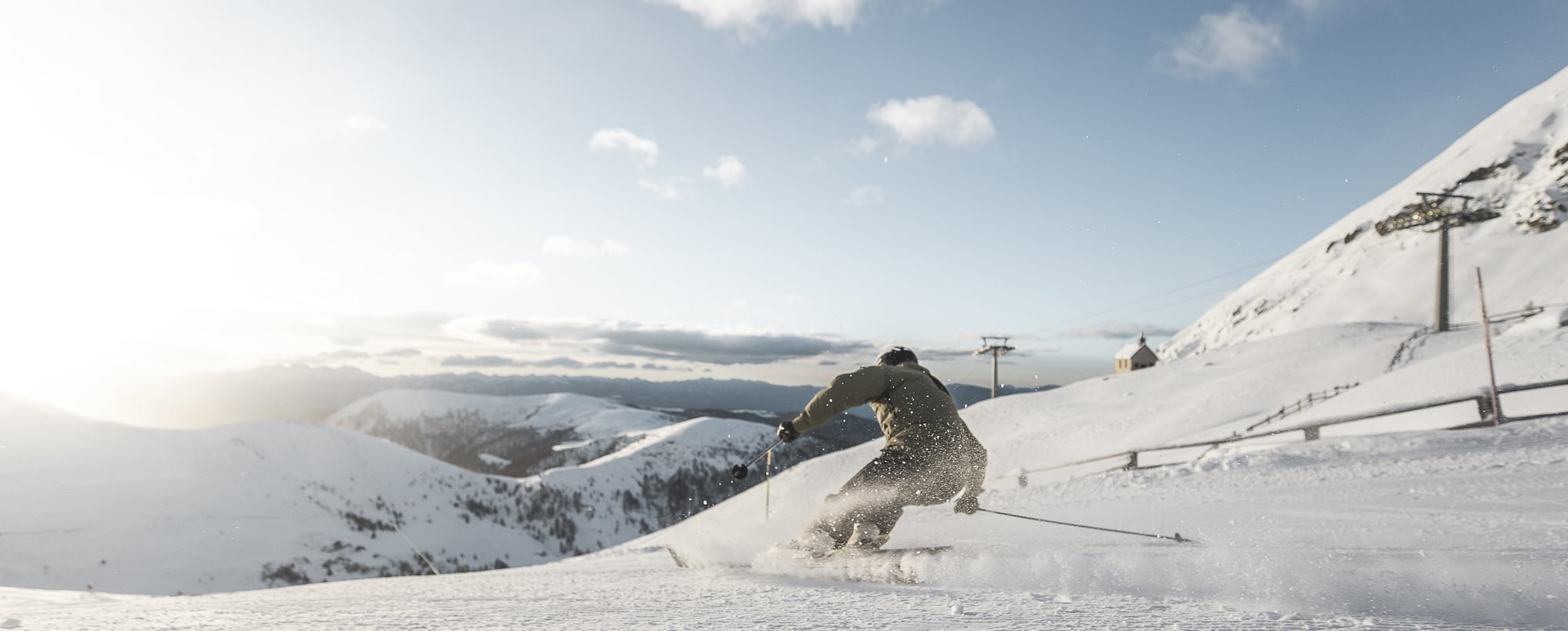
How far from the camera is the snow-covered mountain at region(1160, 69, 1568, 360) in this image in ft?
259

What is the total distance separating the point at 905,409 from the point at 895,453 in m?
0.38

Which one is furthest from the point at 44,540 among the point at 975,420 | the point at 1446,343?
the point at 1446,343

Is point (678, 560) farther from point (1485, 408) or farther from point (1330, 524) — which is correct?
point (1485, 408)

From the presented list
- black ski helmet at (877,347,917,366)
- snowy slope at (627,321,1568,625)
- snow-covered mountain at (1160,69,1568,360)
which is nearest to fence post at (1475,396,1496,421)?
snowy slope at (627,321,1568,625)

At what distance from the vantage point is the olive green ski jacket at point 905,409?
18.6 feet

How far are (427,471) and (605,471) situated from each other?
37671 mm

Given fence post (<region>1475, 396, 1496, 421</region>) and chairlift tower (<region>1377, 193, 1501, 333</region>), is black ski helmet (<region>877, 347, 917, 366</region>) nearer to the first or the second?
fence post (<region>1475, 396, 1496, 421</region>)

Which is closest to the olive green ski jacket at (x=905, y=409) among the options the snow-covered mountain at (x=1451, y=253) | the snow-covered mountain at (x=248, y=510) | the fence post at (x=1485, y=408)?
the fence post at (x=1485, y=408)

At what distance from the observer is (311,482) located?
232 ft

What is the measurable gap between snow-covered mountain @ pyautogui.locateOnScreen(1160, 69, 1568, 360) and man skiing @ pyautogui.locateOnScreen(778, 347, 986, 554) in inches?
2971

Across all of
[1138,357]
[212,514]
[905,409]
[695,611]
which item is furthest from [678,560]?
[1138,357]

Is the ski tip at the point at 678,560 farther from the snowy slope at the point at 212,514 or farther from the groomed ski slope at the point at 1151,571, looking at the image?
the snowy slope at the point at 212,514

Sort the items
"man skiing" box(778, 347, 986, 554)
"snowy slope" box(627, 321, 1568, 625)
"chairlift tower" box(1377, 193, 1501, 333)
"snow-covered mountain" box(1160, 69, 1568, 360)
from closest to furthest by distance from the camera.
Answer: "snowy slope" box(627, 321, 1568, 625) → "man skiing" box(778, 347, 986, 554) → "chairlift tower" box(1377, 193, 1501, 333) → "snow-covered mountain" box(1160, 69, 1568, 360)

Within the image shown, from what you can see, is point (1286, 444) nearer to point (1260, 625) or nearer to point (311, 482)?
point (1260, 625)
